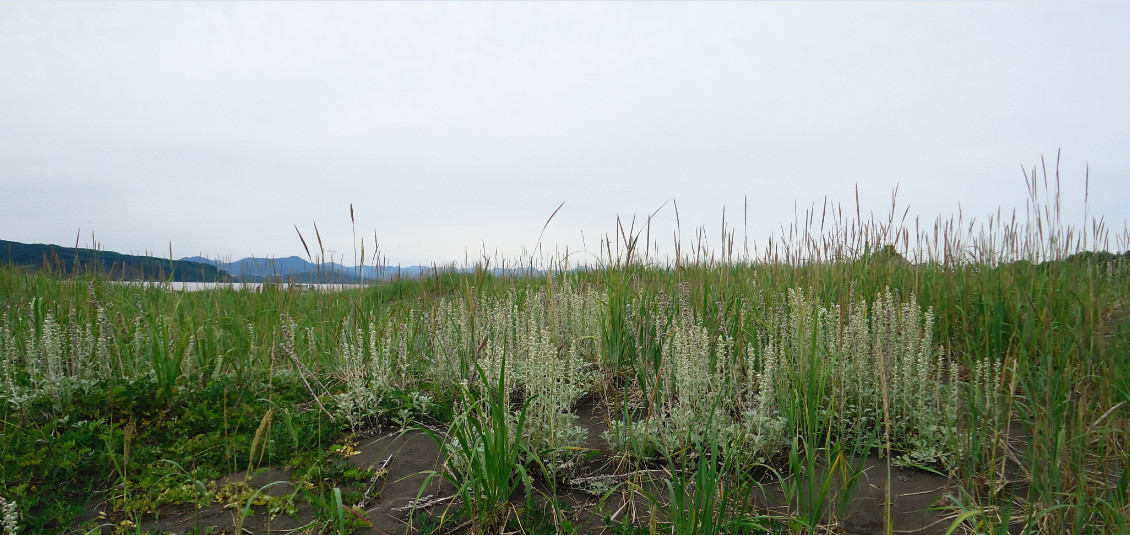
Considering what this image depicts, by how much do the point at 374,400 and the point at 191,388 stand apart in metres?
1.16

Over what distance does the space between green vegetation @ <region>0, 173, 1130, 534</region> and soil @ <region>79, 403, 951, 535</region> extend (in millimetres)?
39

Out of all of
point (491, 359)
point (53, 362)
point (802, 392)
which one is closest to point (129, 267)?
point (53, 362)

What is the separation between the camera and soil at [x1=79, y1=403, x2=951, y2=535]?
7.41ft

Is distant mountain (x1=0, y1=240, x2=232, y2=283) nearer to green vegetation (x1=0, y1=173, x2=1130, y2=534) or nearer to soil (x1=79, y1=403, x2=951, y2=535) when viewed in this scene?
green vegetation (x1=0, y1=173, x2=1130, y2=534)

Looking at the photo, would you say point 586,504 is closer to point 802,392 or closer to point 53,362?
point 802,392

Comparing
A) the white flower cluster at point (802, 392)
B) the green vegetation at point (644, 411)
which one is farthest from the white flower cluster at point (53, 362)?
the white flower cluster at point (802, 392)

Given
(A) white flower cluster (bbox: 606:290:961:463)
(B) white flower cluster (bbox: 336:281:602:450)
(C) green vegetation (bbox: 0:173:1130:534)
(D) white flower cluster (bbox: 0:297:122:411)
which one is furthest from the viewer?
(D) white flower cluster (bbox: 0:297:122:411)

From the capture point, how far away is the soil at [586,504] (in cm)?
226

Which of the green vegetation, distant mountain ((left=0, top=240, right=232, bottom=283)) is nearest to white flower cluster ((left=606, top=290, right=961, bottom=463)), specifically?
the green vegetation

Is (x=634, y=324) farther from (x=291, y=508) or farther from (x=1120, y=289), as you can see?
(x=1120, y=289)

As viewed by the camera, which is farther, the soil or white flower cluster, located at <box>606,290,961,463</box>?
white flower cluster, located at <box>606,290,961,463</box>

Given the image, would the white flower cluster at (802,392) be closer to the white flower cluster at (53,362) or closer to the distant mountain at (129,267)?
the white flower cluster at (53,362)

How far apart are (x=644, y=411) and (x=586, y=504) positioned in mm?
883

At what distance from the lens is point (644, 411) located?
10.6 ft
